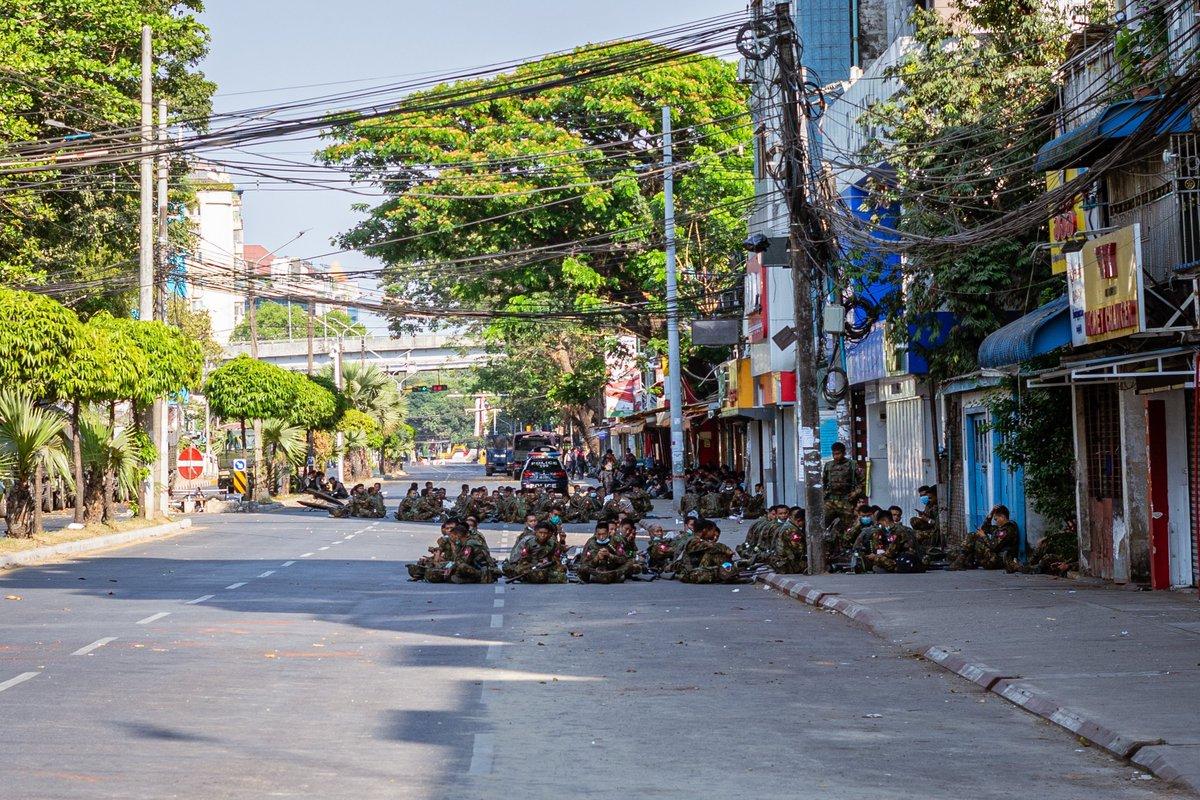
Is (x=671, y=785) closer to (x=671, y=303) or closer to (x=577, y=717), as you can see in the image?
(x=577, y=717)

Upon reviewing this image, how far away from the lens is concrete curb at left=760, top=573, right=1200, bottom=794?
29.7ft

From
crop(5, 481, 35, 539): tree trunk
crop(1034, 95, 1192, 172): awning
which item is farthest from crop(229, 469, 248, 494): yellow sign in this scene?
crop(1034, 95, 1192, 172): awning

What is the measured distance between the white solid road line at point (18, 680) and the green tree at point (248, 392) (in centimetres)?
4566

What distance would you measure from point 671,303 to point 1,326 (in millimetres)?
19285

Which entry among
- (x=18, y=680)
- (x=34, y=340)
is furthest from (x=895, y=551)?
(x=34, y=340)

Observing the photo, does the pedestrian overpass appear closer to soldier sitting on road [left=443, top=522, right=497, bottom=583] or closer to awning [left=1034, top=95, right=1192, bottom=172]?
soldier sitting on road [left=443, top=522, right=497, bottom=583]

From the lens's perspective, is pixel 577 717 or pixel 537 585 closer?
pixel 577 717

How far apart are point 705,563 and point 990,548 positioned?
426cm

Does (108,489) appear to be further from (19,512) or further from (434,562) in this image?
(434,562)

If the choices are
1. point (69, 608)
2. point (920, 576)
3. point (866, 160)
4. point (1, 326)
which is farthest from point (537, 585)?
point (1, 326)

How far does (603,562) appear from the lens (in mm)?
24562

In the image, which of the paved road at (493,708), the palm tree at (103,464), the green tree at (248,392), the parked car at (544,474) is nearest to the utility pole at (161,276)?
the palm tree at (103,464)

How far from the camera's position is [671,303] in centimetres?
4412

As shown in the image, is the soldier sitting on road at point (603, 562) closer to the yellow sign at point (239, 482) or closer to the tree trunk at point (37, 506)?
the tree trunk at point (37, 506)
